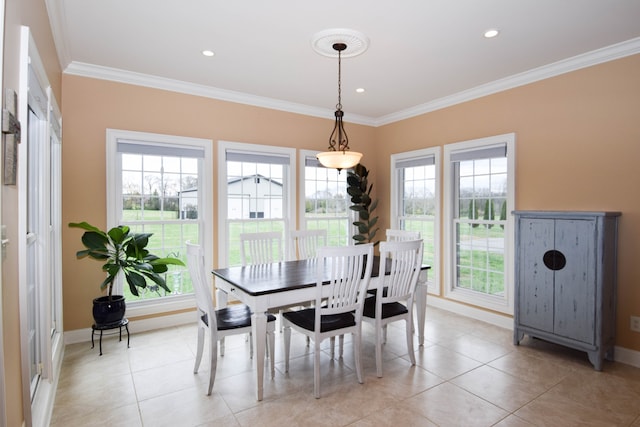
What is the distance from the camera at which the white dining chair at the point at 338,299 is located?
2520 millimetres

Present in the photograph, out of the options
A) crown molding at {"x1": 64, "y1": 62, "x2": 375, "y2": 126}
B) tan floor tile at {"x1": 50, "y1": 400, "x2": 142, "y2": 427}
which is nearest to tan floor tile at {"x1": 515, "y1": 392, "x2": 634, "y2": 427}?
tan floor tile at {"x1": 50, "y1": 400, "x2": 142, "y2": 427}

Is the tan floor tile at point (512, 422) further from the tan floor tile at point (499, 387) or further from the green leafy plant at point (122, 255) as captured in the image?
the green leafy plant at point (122, 255)

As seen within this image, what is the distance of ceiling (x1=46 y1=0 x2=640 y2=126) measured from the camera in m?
2.52

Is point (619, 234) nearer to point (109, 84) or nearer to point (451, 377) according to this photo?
point (451, 377)

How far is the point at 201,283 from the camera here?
254 centimetres

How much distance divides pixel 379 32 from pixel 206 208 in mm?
2659

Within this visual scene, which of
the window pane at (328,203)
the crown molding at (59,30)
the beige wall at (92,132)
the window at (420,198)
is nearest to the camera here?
the crown molding at (59,30)

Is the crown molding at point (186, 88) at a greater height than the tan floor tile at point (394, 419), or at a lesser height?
greater

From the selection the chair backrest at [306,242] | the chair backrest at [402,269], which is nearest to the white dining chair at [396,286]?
the chair backrest at [402,269]

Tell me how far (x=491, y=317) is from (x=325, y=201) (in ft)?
8.61

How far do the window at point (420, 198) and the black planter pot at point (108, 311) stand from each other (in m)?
3.69

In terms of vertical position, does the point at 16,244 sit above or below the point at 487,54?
below

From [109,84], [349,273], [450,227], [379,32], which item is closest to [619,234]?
[450,227]

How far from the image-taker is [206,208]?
13.8ft
